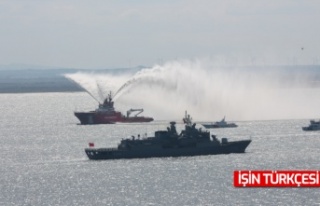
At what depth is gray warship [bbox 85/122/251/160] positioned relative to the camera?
465 ft

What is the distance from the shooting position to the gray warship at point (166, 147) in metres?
142

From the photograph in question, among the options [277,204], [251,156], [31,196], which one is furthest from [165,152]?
[277,204]

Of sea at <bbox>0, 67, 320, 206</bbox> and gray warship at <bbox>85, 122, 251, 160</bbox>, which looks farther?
gray warship at <bbox>85, 122, 251, 160</bbox>

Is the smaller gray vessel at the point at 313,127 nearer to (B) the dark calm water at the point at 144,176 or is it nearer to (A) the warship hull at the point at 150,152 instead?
(B) the dark calm water at the point at 144,176

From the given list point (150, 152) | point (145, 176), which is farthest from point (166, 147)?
point (145, 176)

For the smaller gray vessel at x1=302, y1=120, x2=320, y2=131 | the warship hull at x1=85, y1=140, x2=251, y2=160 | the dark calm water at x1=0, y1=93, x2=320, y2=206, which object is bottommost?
the dark calm water at x1=0, y1=93, x2=320, y2=206

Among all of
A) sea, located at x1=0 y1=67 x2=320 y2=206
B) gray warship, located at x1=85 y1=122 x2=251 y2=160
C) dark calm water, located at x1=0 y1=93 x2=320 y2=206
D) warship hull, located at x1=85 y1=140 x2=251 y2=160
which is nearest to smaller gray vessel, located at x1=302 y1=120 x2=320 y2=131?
sea, located at x1=0 y1=67 x2=320 y2=206

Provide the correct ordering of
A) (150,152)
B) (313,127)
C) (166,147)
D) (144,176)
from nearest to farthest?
1. (144,176)
2. (150,152)
3. (166,147)
4. (313,127)

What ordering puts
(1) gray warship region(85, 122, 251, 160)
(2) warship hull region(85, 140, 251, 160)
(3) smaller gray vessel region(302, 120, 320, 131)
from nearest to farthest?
(2) warship hull region(85, 140, 251, 160)
(1) gray warship region(85, 122, 251, 160)
(3) smaller gray vessel region(302, 120, 320, 131)

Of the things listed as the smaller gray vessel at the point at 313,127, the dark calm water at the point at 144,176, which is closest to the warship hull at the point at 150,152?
the dark calm water at the point at 144,176

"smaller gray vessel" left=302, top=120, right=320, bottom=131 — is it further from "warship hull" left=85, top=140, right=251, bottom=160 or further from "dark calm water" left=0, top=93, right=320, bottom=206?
Result: "warship hull" left=85, top=140, right=251, bottom=160

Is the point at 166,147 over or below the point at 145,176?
over

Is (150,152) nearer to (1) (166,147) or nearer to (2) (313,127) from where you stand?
(1) (166,147)

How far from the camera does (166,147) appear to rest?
467 ft
